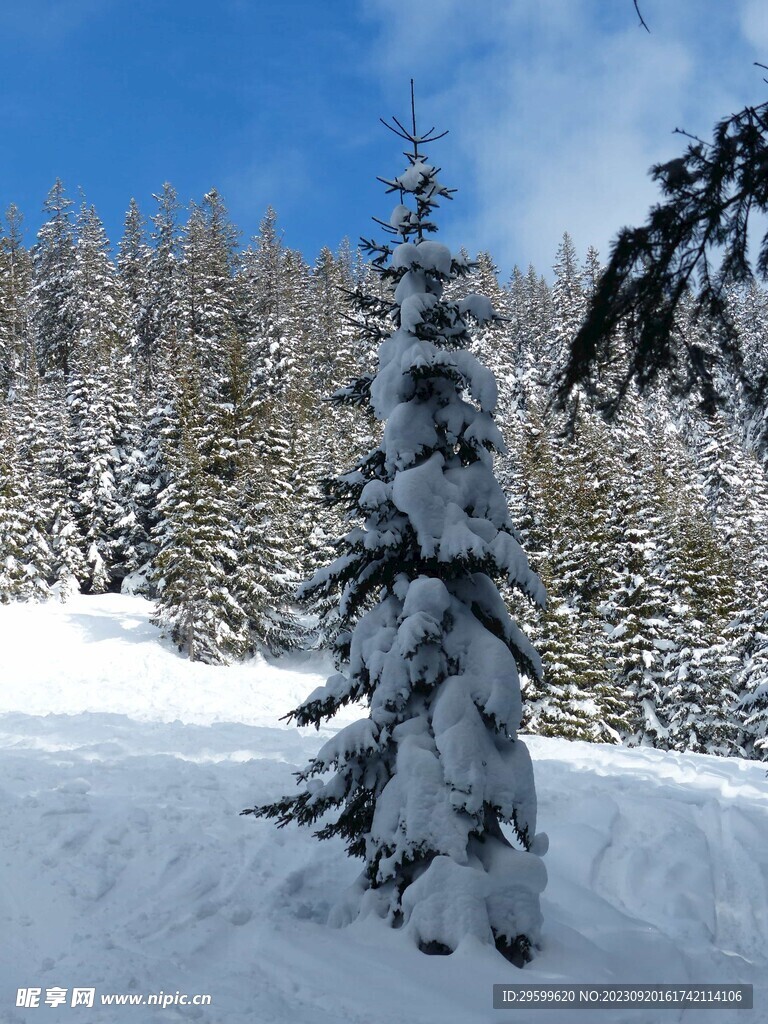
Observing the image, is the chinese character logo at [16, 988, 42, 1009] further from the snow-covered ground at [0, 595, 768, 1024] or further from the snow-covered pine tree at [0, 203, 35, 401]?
the snow-covered pine tree at [0, 203, 35, 401]

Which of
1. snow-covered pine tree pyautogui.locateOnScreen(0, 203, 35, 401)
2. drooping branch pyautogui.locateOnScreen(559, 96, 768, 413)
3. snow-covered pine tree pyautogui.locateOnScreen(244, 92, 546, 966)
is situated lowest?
snow-covered pine tree pyautogui.locateOnScreen(244, 92, 546, 966)

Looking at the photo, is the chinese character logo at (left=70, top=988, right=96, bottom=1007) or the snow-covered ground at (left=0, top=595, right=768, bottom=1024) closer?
the chinese character logo at (left=70, top=988, right=96, bottom=1007)

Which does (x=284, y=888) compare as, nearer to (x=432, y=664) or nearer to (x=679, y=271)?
(x=432, y=664)

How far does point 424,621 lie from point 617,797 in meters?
7.71

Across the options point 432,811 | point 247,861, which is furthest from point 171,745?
point 432,811

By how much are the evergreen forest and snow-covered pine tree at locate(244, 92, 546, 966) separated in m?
1.22

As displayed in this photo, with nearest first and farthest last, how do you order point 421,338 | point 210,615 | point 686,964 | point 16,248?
point 686,964 < point 421,338 < point 210,615 < point 16,248

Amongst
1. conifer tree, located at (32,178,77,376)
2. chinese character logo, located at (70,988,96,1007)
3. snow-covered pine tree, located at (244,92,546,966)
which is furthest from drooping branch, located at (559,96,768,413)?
conifer tree, located at (32,178,77,376)

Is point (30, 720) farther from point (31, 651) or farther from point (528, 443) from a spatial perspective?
point (528, 443)

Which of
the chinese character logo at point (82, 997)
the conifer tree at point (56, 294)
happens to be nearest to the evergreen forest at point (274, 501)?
the conifer tree at point (56, 294)

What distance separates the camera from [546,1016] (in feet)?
18.8

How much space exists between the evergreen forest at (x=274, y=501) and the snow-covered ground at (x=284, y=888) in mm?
2448

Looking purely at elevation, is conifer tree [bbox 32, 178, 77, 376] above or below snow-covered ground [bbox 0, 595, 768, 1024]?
above

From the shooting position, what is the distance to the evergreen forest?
28.4m
